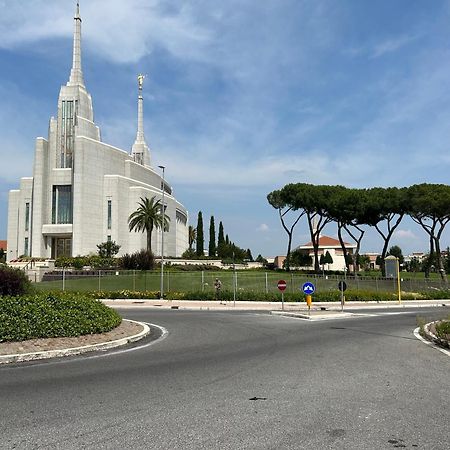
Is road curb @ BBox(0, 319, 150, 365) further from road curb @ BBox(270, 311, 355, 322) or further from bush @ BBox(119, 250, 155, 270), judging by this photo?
bush @ BBox(119, 250, 155, 270)

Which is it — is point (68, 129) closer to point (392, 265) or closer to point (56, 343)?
point (392, 265)

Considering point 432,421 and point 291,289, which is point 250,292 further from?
point 432,421

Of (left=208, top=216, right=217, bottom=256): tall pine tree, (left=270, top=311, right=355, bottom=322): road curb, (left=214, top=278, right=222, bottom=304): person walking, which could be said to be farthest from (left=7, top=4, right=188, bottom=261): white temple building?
(left=270, top=311, right=355, bottom=322): road curb

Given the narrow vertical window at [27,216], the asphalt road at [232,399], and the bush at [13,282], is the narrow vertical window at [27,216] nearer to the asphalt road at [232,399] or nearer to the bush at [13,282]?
the bush at [13,282]

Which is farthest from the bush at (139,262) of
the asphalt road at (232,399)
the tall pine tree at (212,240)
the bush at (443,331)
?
the asphalt road at (232,399)

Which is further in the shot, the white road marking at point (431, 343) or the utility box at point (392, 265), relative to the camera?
the utility box at point (392, 265)

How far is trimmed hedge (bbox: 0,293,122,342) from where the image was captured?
11312 mm

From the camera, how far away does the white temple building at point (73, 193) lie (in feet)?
257

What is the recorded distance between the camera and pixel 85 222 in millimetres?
78250

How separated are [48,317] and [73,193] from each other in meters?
69.9

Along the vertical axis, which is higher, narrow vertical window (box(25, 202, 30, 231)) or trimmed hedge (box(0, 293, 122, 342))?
narrow vertical window (box(25, 202, 30, 231))

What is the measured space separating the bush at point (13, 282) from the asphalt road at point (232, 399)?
3.72 m

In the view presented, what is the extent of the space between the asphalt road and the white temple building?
229 ft

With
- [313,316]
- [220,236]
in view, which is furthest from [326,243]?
[313,316]
